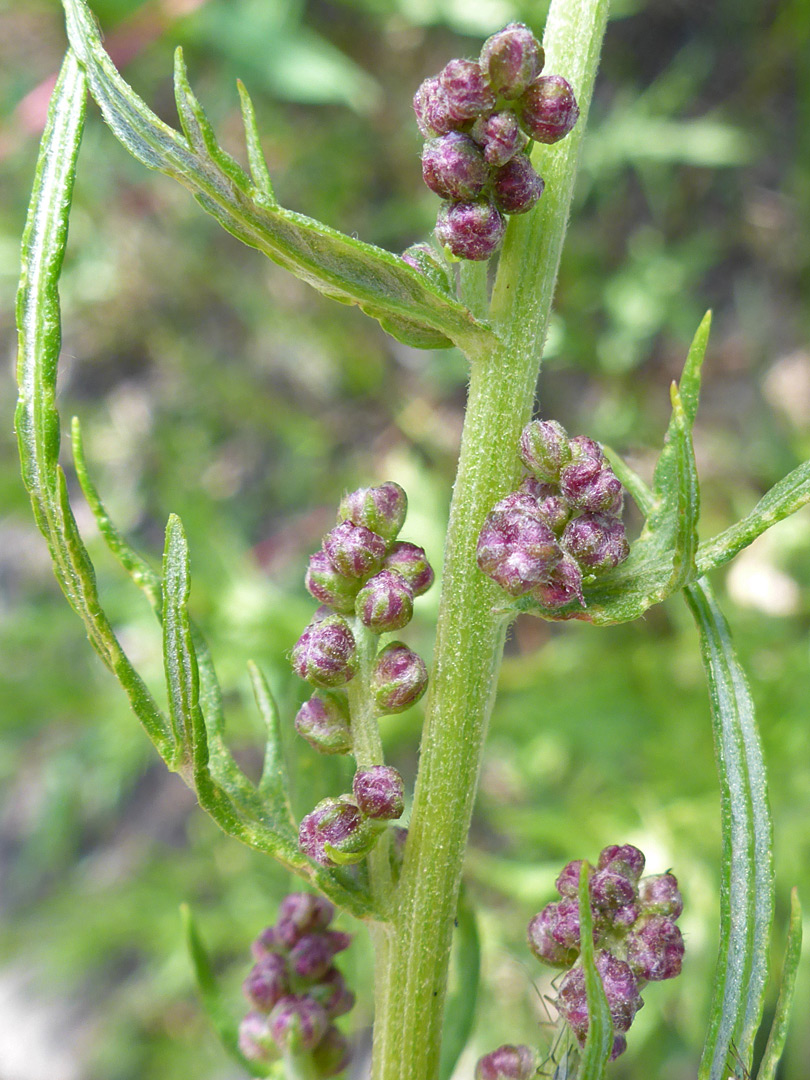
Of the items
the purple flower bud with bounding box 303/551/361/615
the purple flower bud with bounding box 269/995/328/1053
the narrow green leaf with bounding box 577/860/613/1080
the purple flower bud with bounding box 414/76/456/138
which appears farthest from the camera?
the purple flower bud with bounding box 269/995/328/1053

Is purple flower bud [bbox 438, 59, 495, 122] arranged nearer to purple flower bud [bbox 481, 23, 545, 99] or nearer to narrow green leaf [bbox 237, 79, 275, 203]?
purple flower bud [bbox 481, 23, 545, 99]

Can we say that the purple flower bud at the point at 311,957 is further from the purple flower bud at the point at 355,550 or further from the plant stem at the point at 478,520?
the purple flower bud at the point at 355,550

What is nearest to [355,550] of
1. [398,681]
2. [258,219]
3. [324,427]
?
[398,681]

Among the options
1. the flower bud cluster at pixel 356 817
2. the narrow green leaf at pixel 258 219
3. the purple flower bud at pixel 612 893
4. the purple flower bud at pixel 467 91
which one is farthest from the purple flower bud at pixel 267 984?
the purple flower bud at pixel 467 91

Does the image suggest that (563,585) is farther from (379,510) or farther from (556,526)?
(379,510)

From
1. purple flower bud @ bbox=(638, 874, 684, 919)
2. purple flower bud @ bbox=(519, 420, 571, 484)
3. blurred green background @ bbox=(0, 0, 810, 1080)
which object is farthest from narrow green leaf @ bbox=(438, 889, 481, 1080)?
blurred green background @ bbox=(0, 0, 810, 1080)

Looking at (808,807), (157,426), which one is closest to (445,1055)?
(808,807)
